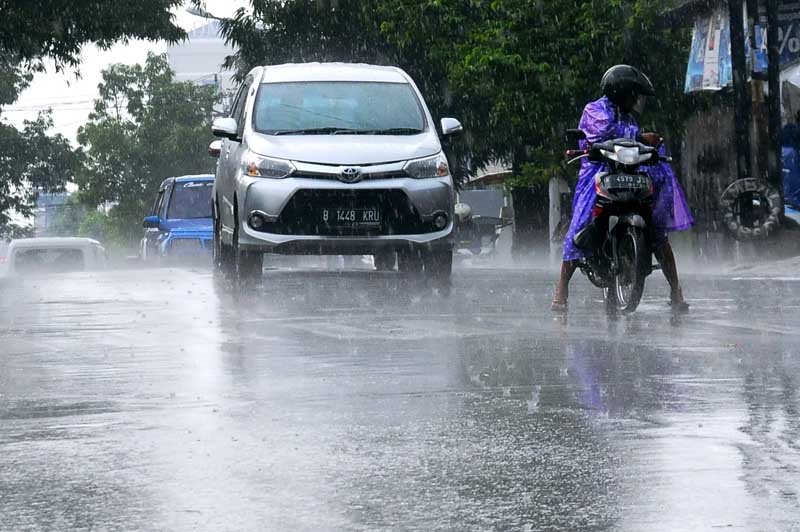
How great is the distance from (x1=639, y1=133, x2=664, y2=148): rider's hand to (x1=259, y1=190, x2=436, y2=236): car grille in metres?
2.99

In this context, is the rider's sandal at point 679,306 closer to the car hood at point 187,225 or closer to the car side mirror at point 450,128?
the car side mirror at point 450,128

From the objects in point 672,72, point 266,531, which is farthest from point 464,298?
point 672,72

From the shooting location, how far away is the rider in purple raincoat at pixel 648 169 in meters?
11.2

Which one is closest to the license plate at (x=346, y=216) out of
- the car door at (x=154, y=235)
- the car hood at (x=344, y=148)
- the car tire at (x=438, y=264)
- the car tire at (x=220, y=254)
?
the car hood at (x=344, y=148)

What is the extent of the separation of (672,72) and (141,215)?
59.2 m

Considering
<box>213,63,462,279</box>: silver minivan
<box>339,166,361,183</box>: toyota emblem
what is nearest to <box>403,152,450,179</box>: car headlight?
<box>213,63,462,279</box>: silver minivan

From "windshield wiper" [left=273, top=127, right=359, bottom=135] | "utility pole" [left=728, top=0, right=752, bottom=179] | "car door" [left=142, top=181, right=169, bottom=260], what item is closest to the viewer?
"windshield wiper" [left=273, top=127, right=359, bottom=135]

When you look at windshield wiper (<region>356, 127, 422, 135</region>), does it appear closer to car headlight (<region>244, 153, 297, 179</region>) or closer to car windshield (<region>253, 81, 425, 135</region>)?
car windshield (<region>253, 81, 425, 135</region>)

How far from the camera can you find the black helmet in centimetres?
1112

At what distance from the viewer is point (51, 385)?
784cm

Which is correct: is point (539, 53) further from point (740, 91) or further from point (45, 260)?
point (45, 260)

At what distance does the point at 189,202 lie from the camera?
29.7 metres

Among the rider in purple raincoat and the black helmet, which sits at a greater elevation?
the black helmet

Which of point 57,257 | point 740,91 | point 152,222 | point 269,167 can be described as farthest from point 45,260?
point 269,167
